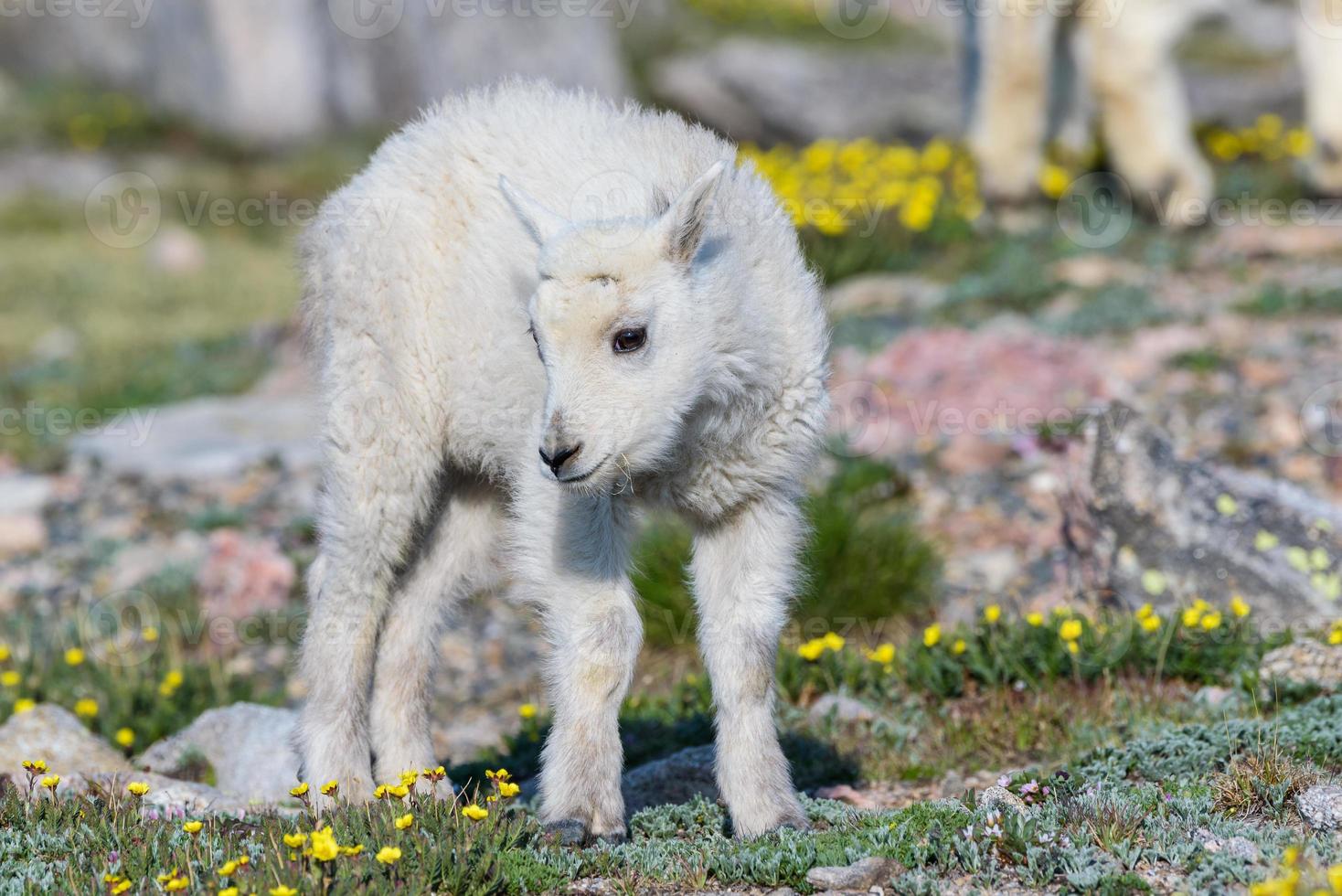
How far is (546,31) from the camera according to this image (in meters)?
21.2

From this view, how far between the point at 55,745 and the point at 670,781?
7.85 ft

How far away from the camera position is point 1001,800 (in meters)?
4.70

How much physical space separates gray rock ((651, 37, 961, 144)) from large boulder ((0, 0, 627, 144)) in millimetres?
1194

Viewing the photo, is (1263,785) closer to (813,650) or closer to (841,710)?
(841,710)

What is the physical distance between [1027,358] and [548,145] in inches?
211

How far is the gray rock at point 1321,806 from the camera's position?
4.35 meters

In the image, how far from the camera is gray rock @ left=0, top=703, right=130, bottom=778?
5918mm
